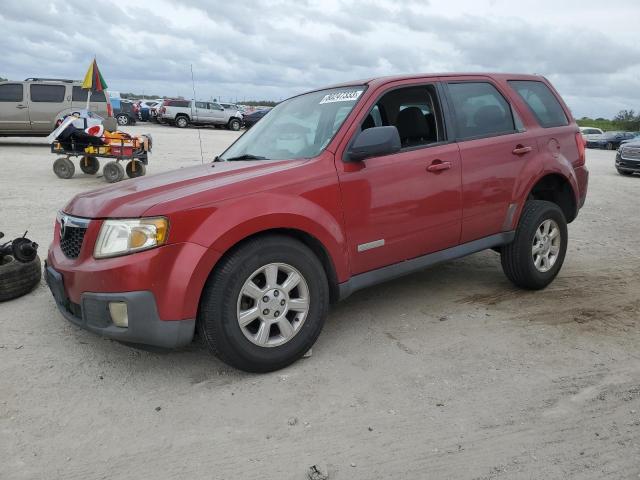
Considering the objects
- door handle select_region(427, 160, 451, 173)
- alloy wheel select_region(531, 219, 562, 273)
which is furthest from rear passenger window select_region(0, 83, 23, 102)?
alloy wheel select_region(531, 219, 562, 273)

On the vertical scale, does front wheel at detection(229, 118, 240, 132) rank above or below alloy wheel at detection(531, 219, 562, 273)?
above

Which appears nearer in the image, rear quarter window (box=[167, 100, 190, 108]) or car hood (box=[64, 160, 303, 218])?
car hood (box=[64, 160, 303, 218])

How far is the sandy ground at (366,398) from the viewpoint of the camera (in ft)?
7.89

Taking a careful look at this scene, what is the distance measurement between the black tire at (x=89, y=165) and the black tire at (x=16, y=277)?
8210 mm

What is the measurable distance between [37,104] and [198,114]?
50.6 ft

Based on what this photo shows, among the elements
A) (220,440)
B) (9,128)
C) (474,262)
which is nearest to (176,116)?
(9,128)

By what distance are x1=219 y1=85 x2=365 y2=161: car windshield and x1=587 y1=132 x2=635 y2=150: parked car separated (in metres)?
32.9

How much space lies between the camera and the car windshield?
12.0ft

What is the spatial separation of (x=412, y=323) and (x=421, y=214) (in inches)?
32.2

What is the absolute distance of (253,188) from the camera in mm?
3068

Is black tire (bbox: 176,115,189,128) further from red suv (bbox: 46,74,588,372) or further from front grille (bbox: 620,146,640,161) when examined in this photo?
red suv (bbox: 46,74,588,372)

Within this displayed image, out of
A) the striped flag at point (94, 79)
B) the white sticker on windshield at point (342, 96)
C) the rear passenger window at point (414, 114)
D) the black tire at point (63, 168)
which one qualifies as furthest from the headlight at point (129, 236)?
the striped flag at point (94, 79)

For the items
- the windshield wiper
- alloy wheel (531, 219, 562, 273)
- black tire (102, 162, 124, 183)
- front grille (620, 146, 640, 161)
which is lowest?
alloy wheel (531, 219, 562, 273)

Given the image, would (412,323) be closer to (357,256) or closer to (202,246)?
(357,256)
